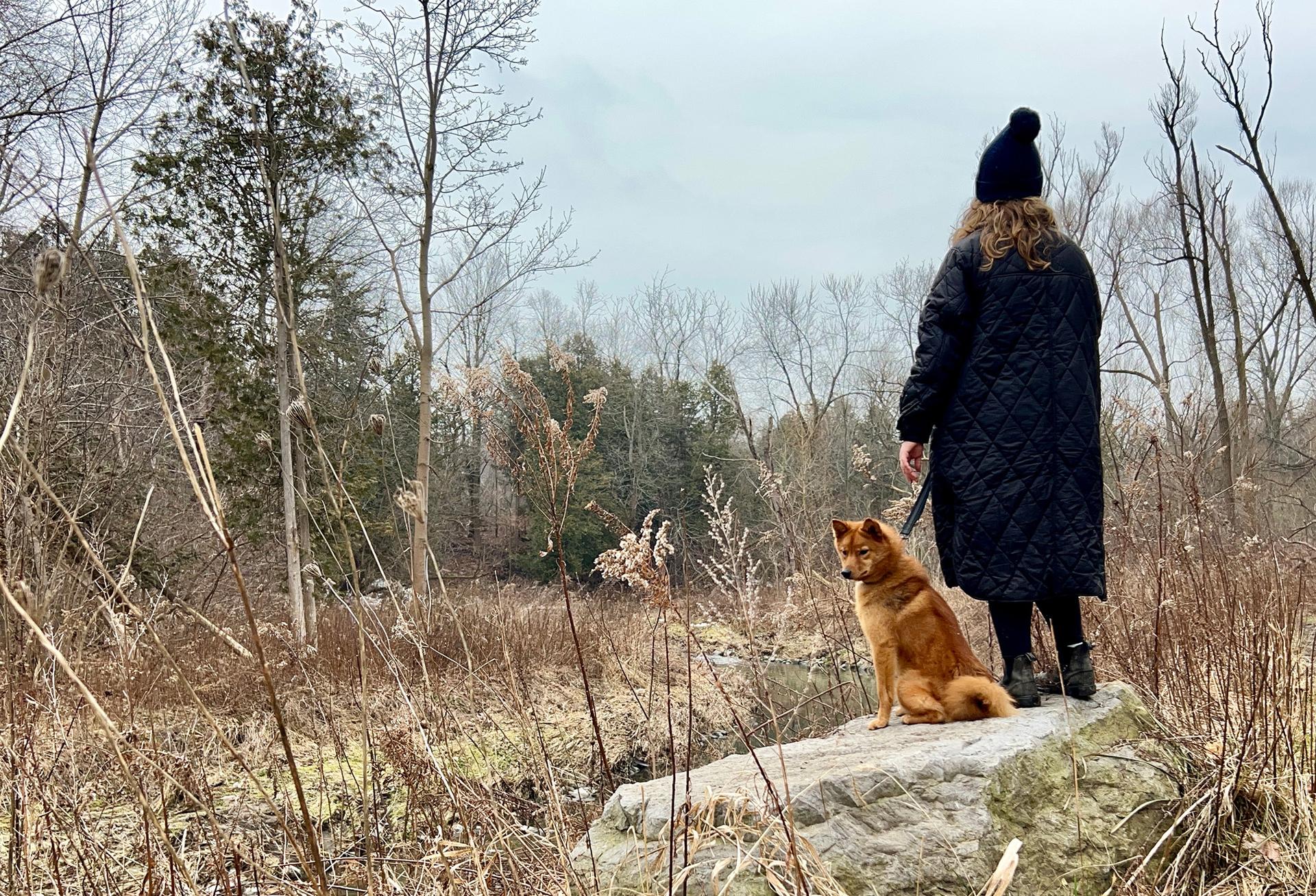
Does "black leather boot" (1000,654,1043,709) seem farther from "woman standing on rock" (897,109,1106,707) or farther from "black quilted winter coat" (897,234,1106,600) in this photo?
"black quilted winter coat" (897,234,1106,600)

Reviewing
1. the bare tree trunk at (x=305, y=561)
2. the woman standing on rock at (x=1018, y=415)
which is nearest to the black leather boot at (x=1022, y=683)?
the woman standing on rock at (x=1018, y=415)

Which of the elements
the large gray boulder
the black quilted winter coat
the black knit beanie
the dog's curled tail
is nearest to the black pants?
the black quilted winter coat

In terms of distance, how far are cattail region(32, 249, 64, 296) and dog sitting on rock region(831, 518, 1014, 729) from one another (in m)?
2.40

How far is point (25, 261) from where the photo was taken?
328 inches

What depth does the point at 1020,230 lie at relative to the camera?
3.10 m

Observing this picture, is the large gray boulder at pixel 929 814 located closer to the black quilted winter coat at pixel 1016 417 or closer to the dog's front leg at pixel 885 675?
the dog's front leg at pixel 885 675

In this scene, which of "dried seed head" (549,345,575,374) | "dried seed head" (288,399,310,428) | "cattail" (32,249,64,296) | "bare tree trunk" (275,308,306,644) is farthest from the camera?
"bare tree trunk" (275,308,306,644)

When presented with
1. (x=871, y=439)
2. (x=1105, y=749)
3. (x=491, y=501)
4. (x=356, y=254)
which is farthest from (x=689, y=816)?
(x=871, y=439)

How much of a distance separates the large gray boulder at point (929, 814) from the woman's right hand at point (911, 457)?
0.99 m

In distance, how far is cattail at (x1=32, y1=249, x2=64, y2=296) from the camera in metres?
0.98

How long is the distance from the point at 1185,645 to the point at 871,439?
3023 cm

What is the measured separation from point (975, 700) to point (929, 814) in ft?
2.25

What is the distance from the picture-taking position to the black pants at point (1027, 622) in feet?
10.1

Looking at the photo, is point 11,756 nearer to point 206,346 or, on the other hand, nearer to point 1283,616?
point 1283,616
